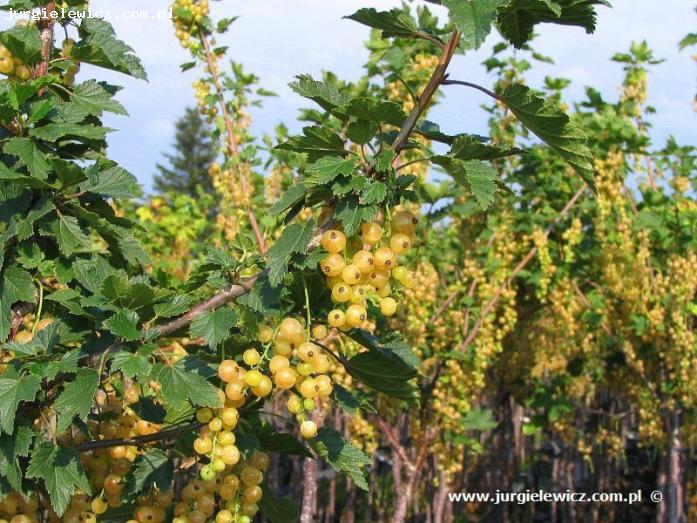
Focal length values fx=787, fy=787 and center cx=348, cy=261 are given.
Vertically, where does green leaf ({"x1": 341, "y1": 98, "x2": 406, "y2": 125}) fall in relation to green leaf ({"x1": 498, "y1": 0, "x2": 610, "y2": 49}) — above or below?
below

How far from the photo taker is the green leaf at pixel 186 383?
1365 mm

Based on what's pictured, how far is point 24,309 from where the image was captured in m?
1.69

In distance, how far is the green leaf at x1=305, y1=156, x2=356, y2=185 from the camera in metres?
1.31

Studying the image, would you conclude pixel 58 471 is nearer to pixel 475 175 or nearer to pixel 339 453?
pixel 339 453

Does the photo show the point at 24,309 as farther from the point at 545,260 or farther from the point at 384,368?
the point at 545,260

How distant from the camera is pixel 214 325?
1.37 m

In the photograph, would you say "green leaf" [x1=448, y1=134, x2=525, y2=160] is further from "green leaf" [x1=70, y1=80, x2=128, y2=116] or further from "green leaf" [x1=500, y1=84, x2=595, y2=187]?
"green leaf" [x1=70, y1=80, x2=128, y2=116]

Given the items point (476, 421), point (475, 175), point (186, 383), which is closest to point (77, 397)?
point (186, 383)

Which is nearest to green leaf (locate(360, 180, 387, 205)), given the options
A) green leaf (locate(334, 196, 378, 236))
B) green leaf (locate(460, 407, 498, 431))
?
green leaf (locate(334, 196, 378, 236))

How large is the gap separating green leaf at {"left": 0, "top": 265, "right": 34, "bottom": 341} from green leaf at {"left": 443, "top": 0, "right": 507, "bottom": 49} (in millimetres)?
957

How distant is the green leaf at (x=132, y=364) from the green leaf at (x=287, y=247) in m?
0.27

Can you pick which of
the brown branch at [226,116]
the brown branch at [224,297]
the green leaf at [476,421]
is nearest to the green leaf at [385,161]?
the brown branch at [224,297]

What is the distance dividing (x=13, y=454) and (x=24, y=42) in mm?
818

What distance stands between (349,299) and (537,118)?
0.45m
